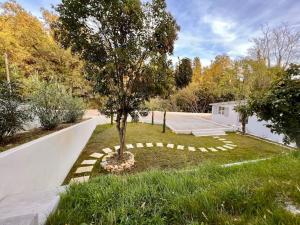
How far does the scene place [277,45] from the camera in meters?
20.4

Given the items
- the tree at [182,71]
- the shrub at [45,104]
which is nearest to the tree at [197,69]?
the tree at [182,71]

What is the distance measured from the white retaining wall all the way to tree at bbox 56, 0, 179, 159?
2041 mm

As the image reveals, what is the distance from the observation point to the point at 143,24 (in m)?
5.66

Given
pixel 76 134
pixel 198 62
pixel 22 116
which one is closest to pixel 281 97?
pixel 22 116

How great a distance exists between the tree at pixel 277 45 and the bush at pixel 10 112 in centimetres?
2115

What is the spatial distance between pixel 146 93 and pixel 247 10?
6.99m

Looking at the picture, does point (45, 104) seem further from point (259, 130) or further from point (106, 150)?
point (259, 130)

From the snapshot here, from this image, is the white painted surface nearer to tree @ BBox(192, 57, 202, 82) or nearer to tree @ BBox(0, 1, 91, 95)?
tree @ BBox(0, 1, 91, 95)

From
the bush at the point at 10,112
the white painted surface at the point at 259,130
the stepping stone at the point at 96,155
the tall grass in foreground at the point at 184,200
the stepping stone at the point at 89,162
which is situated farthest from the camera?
the white painted surface at the point at 259,130

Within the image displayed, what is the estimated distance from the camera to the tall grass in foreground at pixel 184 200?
165 centimetres

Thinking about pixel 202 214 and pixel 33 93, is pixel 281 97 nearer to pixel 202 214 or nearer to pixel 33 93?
pixel 202 214

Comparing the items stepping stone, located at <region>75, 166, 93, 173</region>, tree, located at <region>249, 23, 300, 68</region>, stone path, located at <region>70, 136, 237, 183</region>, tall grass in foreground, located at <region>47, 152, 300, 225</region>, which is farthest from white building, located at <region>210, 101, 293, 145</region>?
tall grass in foreground, located at <region>47, 152, 300, 225</region>

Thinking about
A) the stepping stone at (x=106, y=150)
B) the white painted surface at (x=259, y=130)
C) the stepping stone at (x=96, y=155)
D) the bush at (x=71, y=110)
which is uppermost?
the bush at (x=71, y=110)

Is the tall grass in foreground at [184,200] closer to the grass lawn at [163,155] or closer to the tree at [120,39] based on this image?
the grass lawn at [163,155]
